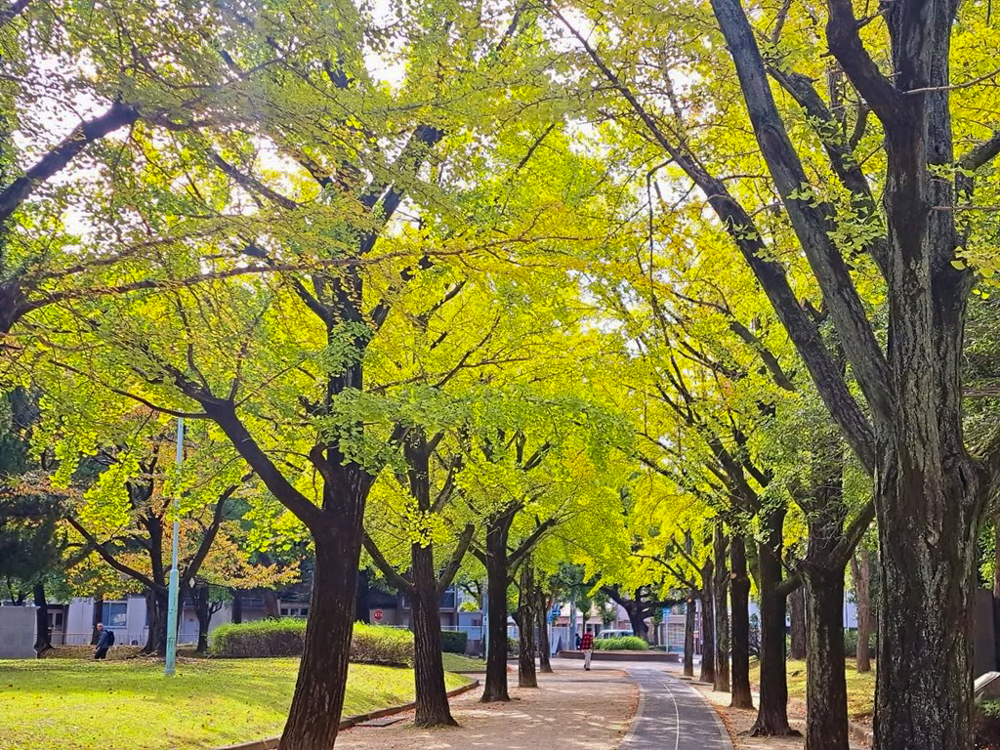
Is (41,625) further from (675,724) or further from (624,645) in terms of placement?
(624,645)

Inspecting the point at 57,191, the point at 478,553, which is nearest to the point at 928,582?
the point at 57,191

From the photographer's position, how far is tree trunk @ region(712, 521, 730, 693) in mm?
25172

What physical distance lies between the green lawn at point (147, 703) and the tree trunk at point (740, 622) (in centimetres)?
758

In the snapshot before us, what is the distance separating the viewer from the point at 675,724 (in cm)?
1695

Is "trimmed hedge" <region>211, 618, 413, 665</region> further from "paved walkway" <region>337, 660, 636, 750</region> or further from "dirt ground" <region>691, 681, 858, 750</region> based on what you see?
"dirt ground" <region>691, 681, 858, 750</region>

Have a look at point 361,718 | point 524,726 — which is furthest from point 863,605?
point 361,718

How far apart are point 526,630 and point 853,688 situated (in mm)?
10452

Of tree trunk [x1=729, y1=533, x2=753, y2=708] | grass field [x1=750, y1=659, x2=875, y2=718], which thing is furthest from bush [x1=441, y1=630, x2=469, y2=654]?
tree trunk [x1=729, y1=533, x2=753, y2=708]

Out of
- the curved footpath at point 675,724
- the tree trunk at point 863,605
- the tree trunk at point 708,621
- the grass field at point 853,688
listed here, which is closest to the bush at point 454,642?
the tree trunk at point 708,621

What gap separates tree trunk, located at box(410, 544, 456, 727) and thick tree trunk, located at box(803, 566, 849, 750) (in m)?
7.45

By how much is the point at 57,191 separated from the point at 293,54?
199 cm

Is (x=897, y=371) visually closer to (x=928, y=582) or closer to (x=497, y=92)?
(x=928, y=582)

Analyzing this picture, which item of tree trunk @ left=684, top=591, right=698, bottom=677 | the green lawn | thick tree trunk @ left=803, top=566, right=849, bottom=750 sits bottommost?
tree trunk @ left=684, top=591, right=698, bottom=677

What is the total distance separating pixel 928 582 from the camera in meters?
5.35
